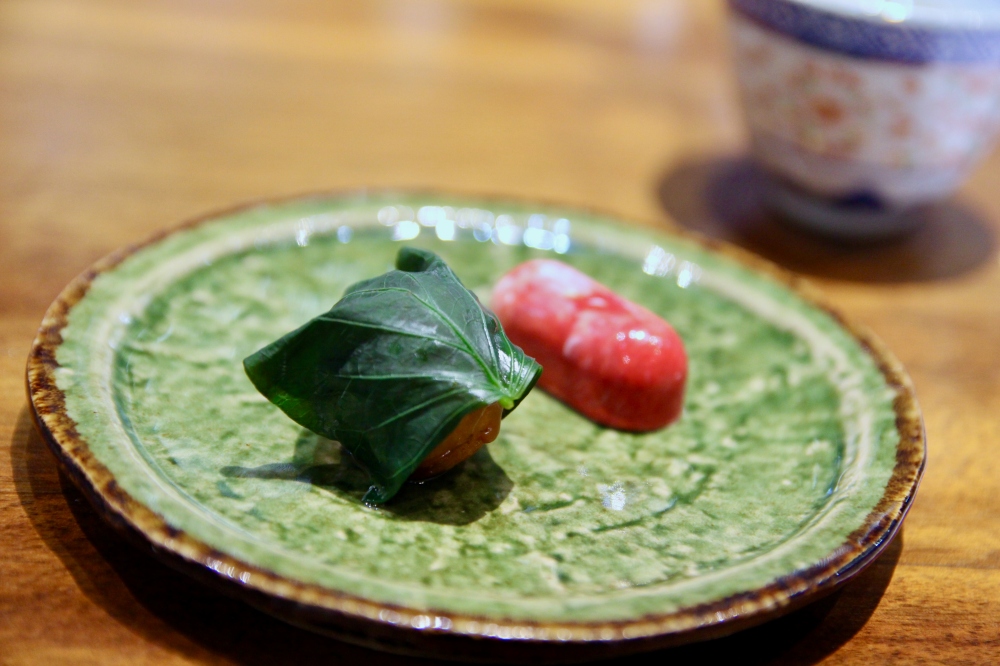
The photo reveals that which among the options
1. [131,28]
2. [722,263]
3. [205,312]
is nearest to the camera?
[205,312]

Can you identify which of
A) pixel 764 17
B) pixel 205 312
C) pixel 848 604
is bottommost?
pixel 848 604

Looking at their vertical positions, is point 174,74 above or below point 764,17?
below

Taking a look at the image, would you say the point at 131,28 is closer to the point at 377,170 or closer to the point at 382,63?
the point at 382,63

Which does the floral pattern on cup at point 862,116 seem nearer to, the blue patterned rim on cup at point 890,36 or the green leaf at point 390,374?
the blue patterned rim on cup at point 890,36

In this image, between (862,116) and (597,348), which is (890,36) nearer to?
(862,116)

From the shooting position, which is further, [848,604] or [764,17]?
[764,17]

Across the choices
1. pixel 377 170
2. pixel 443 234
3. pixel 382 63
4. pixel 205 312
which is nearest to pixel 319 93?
pixel 382 63
